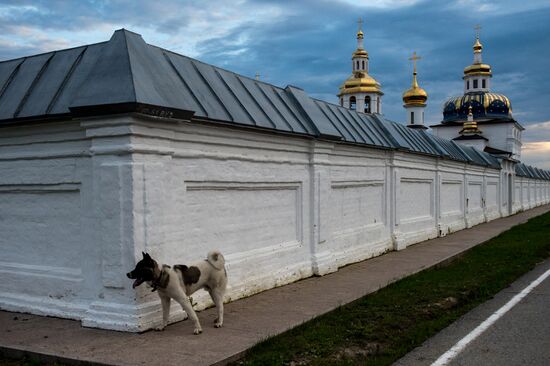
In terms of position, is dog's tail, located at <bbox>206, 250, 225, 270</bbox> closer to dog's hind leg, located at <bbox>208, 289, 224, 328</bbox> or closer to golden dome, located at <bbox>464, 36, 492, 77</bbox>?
dog's hind leg, located at <bbox>208, 289, 224, 328</bbox>

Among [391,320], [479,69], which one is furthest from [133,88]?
[479,69]

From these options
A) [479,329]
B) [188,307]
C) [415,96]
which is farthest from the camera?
[415,96]

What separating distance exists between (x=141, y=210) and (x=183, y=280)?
38.1 inches

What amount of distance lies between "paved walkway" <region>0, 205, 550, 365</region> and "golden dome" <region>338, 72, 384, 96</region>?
3379cm

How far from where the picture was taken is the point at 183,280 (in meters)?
6.40

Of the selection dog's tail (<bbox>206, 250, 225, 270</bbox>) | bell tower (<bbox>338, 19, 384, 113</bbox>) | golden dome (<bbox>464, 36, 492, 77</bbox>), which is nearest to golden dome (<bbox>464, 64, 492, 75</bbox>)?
golden dome (<bbox>464, 36, 492, 77</bbox>)

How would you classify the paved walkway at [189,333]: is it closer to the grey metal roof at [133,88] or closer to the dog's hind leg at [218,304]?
the dog's hind leg at [218,304]

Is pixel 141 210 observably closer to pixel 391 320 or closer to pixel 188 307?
pixel 188 307

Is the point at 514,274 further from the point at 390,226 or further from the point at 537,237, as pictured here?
the point at 537,237

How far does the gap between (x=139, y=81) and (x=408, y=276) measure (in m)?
6.43

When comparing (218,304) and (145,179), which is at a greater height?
(145,179)

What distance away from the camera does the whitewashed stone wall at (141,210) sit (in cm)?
653

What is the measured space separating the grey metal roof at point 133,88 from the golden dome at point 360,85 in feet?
107

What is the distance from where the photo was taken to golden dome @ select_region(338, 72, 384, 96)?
42.3 meters
